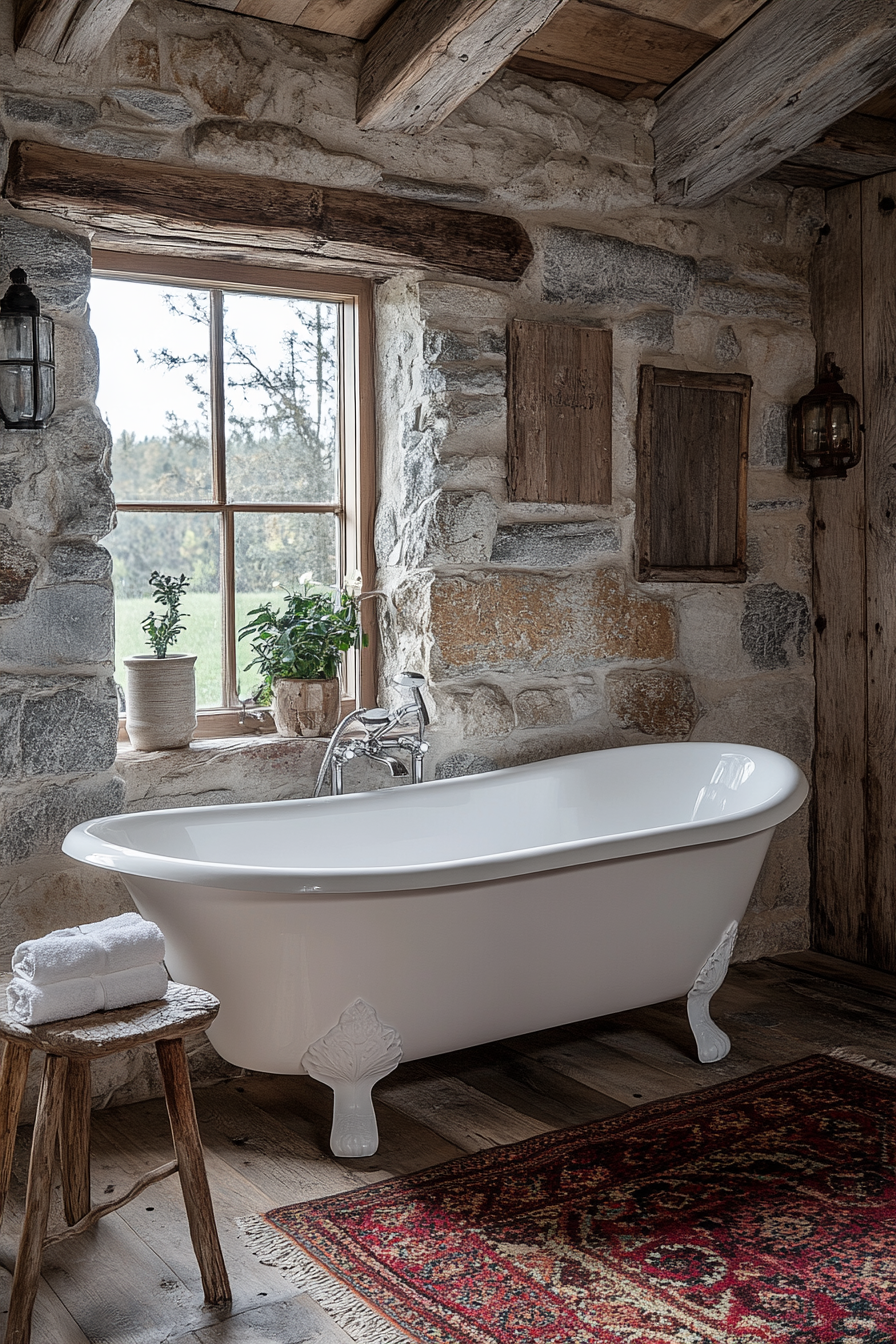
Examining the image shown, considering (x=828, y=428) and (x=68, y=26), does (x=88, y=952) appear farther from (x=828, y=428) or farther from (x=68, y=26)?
(x=828, y=428)

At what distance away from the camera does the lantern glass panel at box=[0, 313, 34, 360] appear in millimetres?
2332

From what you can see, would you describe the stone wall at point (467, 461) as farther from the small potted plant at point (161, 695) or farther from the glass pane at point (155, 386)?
the glass pane at point (155, 386)

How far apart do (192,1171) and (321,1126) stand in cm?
70

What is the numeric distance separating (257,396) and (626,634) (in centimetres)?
120

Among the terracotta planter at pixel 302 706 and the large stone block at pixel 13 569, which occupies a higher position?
the large stone block at pixel 13 569

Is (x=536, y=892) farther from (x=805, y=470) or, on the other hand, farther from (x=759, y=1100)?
(x=805, y=470)

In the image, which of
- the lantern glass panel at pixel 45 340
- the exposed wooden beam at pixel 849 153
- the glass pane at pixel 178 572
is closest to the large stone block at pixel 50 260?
the lantern glass panel at pixel 45 340

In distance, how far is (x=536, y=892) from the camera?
233cm

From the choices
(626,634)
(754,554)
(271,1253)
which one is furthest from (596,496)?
(271,1253)

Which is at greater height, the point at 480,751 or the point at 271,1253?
the point at 480,751

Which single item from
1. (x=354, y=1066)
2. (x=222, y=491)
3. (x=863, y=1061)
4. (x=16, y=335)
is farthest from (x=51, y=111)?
(x=863, y=1061)

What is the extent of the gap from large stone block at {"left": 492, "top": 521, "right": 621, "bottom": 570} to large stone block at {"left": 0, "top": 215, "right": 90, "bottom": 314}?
119 cm

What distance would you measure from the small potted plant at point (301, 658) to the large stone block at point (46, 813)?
50cm

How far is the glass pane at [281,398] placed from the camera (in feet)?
9.88
